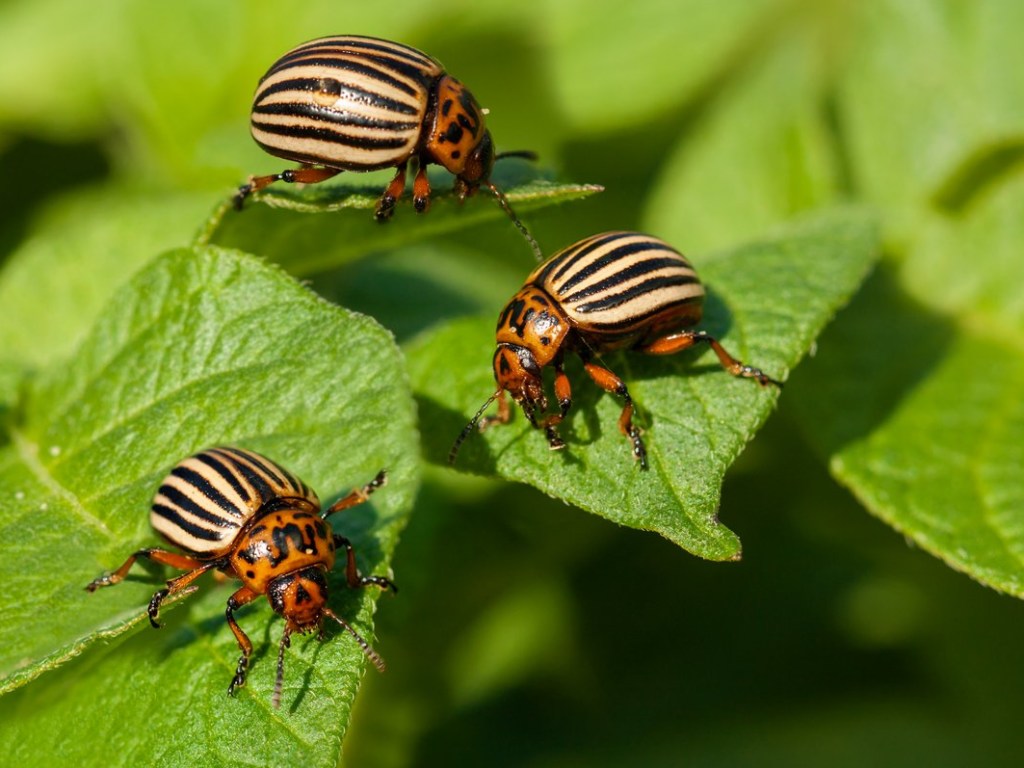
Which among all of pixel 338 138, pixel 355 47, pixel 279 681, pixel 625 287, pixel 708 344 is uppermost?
pixel 355 47

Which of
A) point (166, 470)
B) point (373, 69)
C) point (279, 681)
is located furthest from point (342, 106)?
point (279, 681)

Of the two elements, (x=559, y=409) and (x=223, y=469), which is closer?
(x=223, y=469)

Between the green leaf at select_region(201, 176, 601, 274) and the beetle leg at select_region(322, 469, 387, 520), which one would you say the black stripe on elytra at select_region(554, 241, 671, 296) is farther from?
the beetle leg at select_region(322, 469, 387, 520)

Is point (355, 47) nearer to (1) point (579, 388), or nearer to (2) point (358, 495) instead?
(1) point (579, 388)

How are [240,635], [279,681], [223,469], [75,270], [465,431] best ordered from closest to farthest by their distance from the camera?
[279,681] → [240,635] → [223,469] → [465,431] → [75,270]

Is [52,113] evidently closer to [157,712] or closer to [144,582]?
[144,582]

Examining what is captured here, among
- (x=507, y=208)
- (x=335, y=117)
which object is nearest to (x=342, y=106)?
(x=335, y=117)

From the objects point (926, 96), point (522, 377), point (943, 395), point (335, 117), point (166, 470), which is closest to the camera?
point (166, 470)

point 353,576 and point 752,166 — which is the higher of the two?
point 752,166

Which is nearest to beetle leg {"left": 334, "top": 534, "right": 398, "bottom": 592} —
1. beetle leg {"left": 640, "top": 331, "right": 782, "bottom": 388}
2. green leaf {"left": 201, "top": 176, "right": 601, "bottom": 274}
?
green leaf {"left": 201, "top": 176, "right": 601, "bottom": 274}
